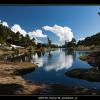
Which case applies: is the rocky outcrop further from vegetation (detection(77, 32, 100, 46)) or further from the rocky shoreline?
the rocky shoreline

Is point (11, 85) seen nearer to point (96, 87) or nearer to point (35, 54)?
point (35, 54)

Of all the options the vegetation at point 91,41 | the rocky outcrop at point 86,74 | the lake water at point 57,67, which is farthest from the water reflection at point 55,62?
the vegetation at point 91,41

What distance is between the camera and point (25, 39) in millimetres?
5797

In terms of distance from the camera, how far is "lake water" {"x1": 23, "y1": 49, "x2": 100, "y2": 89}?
5.31 meters

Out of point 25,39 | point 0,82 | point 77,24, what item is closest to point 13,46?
point 25,39

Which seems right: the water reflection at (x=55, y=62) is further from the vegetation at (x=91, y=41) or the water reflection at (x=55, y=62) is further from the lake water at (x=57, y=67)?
the vegetation at (x=91, y=41)

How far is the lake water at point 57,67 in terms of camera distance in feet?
17.4

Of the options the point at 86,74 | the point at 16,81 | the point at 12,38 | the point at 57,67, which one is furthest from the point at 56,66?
the point at 12,38

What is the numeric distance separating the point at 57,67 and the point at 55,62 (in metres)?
0.13

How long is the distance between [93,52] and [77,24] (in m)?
0.56

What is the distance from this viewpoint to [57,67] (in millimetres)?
5410

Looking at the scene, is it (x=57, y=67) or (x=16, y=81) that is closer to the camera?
(x=16, y=81)

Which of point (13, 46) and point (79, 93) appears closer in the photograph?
point (79, 93)

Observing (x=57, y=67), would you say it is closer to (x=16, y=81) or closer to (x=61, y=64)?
(x=61, y=64)
